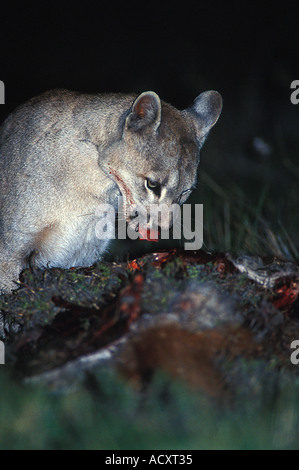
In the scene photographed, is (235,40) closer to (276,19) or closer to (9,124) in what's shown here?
(276,19)

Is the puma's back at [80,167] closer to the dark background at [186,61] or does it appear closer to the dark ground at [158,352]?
the dark ground at [158,352]

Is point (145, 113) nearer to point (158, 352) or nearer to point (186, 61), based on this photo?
point (158, 352)

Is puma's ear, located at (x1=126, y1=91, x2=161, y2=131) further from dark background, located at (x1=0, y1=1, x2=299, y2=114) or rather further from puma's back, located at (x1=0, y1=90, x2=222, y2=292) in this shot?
dark background, located at (x1=0, y1=1, x2=299, y2=114)

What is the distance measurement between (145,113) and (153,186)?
0.64m

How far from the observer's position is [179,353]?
374 centimetres

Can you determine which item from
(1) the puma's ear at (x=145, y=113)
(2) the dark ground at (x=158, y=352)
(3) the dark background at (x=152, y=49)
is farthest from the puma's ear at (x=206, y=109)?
(3) the dark background at (x=152, y=49)

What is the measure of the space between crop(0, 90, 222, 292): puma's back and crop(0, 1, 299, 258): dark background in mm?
5339

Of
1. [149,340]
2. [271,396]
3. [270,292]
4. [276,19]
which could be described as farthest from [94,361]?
[276,19]

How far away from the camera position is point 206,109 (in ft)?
20.5

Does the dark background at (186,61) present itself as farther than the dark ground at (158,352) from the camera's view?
Yes

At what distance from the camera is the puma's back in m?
5.20

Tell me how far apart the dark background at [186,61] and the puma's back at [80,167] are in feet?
17.5

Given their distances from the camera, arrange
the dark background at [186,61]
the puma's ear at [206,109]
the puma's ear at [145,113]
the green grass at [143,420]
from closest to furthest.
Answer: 1. the green grass at [143,420]
2. the puma's ear at [145,113]
3. the puma's ear at [206,109]
4. the dark background at [186,61]

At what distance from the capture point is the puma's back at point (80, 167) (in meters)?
5.20
